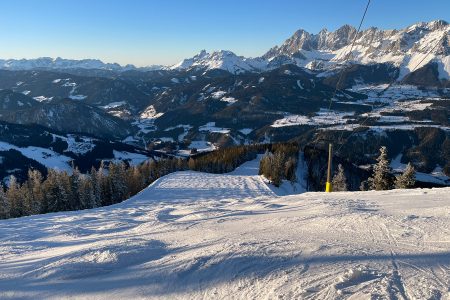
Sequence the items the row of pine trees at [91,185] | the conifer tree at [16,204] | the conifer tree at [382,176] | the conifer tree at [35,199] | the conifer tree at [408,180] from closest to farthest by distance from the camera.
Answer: the conifer tree at [408,180], the conifer tree at [382,176], the row of pine trees at [91,185], the conifer tree at [16,204], the conifer tree at [35,199]

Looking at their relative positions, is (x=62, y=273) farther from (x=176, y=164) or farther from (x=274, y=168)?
(x=176, y=164)

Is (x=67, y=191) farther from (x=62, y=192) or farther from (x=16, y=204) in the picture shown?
(x=16, y=204)

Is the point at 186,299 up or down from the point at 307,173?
up

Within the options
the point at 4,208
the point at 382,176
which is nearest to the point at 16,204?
the point at 4,208

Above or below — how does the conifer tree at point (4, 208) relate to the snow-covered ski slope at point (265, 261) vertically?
below

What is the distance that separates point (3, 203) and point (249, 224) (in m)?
53.5

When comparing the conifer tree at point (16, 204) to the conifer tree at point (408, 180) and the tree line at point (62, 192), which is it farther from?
the conifer tree at point (408, 180)

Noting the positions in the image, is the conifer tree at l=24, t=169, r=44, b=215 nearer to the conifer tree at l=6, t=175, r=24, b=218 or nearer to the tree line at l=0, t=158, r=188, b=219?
the tree line at l=0, t=158, r=188, b=219

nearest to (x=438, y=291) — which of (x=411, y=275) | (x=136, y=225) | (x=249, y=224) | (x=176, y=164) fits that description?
(x=411, y=275)

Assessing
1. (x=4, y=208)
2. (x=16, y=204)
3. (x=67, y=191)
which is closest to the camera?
(x=4, y=208)

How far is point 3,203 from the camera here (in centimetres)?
5728

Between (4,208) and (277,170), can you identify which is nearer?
(4,208)

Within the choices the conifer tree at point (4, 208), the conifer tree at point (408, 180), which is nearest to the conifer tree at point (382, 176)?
the conifer tree at point (408, 180)

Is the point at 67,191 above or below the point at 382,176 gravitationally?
below
